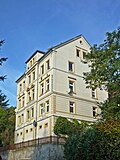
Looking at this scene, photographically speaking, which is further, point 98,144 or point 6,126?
point 6,126

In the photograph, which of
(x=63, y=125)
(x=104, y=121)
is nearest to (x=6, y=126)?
(x=63, y=125)

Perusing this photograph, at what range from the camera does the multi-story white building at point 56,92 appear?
35.3 metres

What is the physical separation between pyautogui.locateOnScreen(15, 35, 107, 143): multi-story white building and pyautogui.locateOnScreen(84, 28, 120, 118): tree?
996 cm

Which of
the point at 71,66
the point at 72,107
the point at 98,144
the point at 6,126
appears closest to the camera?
the point at 98,144

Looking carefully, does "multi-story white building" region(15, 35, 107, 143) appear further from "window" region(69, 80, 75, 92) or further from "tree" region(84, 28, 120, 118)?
"tree" region(84, 28, 120, 118)

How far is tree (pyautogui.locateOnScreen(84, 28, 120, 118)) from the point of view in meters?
22.8

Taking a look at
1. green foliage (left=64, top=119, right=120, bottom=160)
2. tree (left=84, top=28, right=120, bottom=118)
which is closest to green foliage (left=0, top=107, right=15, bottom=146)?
tree (left=84, top=28, right=120, bottom=118)

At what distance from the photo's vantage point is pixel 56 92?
1385 inches

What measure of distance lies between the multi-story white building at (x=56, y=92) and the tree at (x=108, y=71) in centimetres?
996

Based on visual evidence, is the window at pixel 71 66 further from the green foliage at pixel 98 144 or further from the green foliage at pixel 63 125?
the green foliage at pixel 98 144

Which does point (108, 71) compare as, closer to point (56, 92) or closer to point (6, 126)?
point (56, 92)

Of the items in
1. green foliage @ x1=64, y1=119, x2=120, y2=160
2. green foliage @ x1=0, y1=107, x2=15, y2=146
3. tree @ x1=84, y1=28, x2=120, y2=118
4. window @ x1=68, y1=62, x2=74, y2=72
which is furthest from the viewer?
green foliage @ x1=0, y1=107, x2=15, y2=146

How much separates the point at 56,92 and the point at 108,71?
42.2 ft

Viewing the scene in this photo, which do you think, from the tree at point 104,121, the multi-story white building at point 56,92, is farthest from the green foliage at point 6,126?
the tree at point 104,121
